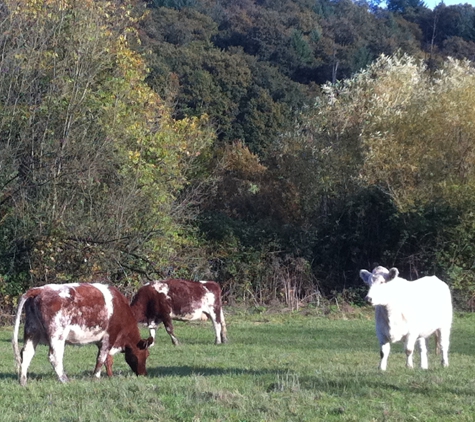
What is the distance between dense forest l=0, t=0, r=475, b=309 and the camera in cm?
2636

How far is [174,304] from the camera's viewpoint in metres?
20.7

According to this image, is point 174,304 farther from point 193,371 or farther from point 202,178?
point 202,178

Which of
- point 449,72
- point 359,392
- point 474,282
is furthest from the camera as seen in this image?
point 449,72

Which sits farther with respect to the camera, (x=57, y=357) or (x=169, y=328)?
(x=169, y=328)

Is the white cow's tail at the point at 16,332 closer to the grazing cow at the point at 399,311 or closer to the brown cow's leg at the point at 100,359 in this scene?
the brown cow's leg at the point at 100,359

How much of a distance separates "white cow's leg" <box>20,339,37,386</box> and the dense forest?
44.2 ft

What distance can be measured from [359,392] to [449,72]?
2988cm

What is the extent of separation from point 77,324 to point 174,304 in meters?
7.74

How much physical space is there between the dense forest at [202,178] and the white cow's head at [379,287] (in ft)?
46.4

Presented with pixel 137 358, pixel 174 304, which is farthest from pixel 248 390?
pixel 174 304

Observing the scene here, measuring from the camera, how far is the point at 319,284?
1323 inches

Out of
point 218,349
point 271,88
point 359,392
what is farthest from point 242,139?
point 359,392

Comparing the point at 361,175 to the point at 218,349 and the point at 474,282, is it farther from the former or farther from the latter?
the point at 218,349

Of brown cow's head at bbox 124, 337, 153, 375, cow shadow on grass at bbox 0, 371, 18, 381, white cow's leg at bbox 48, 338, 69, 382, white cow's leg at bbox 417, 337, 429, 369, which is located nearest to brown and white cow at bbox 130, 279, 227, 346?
brown cow's head at bbox 124, 337, 153, 375
